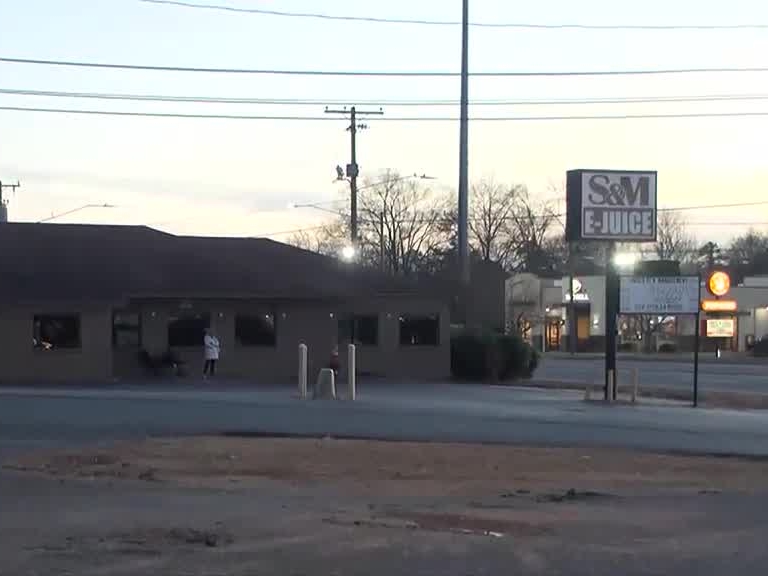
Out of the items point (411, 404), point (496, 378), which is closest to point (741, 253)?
point (496, 378)

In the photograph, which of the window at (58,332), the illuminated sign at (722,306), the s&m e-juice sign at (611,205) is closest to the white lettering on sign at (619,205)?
the s&m e-juice sign at (611,205)

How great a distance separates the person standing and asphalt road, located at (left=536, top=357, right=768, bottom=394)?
12.2 metres

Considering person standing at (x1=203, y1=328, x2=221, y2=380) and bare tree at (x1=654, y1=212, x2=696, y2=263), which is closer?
person standing at (x1=203, y1=328, x2=221, y2=380)

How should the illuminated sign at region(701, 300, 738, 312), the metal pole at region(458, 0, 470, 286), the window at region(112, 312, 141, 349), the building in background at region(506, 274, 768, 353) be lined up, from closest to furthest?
the window at region(112, 312, 141, 349), the metal pole at region(458, 0, 470, 286), the illuminated sign at region(701, 300, 738, 312), the building in background at region(506, 274, 768, 353)

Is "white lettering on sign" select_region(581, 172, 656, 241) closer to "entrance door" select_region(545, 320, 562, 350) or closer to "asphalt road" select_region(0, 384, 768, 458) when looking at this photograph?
"asphalt road" select_region(0, 384, 768, 458)

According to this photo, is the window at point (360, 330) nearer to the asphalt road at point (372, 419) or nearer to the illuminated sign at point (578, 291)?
the asphalt road at point (372, 419)

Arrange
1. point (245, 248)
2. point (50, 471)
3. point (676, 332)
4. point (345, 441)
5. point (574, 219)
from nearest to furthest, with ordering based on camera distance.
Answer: point (50, 471)
point (345, 441)
point (574, 219)
point (245, 248)
point (676, 332)

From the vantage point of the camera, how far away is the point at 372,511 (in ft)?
40.7

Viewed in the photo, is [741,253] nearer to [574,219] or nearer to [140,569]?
[574,219]

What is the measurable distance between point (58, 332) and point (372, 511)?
90.2 ft

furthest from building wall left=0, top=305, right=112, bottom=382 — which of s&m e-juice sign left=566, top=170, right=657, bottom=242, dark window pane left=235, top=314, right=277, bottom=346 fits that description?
s&m e-juice sign left=566, top=170, right=657, bottom=242

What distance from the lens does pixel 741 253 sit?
461 ft

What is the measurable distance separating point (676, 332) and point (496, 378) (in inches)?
1884

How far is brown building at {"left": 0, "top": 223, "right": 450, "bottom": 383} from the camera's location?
37906 millimetres
